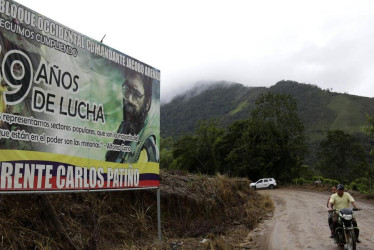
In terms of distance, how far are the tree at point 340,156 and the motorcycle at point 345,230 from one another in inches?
2296

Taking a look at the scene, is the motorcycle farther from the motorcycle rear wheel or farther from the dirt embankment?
the dirt embankment

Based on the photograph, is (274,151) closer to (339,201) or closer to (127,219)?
(339,201)

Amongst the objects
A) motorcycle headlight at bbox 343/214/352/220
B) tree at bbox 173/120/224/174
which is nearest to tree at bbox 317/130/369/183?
tree at bbox 173/120/224/174

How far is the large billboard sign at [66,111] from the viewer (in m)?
4.84

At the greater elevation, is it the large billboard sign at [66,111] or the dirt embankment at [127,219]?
the large billboard sign at [66,111]

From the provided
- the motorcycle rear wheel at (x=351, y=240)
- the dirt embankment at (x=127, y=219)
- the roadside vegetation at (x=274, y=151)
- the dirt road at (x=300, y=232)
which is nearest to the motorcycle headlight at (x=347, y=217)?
the motorcycle rear wheel at (x=351, y=240)

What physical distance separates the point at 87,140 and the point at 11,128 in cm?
143

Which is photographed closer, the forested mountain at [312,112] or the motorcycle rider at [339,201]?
the motorcycle rider at [339,201]

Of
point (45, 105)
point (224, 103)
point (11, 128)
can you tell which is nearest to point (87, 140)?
point (45, 105)

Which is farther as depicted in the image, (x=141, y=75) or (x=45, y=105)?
(x=141, y=75)

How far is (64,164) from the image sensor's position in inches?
218

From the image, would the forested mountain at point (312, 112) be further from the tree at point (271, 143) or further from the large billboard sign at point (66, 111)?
the large billboard sign at point (66, 111)

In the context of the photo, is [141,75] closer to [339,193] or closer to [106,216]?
[106,216]

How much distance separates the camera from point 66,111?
5.62m
